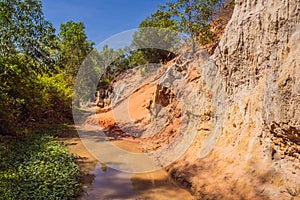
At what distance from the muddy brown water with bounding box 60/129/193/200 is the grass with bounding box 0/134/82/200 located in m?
0.51

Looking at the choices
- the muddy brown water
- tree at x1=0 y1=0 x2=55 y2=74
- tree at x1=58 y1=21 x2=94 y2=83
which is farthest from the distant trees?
tree at x1=58 y1=21 x2=94 y2=83

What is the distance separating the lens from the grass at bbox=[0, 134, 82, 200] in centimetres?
501

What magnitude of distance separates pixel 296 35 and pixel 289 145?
2196 mm

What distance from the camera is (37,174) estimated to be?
18.9 feet

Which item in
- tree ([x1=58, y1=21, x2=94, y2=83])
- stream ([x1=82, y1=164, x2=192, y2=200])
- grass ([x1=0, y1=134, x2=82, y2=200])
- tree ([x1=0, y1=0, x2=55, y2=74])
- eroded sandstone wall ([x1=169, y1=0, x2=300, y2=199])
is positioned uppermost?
tree ([x1=58, y1=21, x2=94, y2=83])

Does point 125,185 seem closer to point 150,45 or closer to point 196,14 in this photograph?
point 196,14

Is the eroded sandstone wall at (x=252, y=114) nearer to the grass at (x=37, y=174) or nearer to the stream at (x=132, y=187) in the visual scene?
the stream at (x=132, y=187)

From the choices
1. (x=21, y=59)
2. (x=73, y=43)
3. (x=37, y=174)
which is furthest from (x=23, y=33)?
(x=73, y=43)

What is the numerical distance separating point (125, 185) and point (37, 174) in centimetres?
230

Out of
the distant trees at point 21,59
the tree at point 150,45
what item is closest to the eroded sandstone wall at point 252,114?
the distant trees at point 21,59

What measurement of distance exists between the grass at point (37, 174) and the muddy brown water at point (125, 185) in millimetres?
507

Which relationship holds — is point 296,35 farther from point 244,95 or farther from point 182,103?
point 182,103

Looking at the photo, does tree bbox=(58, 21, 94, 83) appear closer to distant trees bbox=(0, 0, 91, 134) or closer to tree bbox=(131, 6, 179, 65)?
tree bbox=(131, 6, 179, 65)

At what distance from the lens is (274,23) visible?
17.4 feet
